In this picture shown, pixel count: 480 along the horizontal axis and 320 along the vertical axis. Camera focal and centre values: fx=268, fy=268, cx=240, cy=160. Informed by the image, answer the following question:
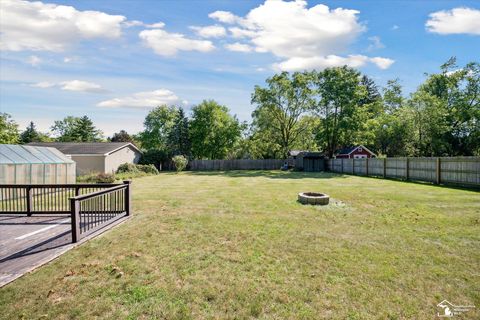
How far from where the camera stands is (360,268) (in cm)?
468

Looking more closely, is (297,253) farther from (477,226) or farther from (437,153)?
(437,153)

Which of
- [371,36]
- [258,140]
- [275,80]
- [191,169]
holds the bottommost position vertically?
[191,169]

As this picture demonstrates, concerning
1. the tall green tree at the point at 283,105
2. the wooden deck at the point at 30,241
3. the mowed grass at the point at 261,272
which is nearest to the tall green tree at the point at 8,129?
the tall green tree at the point at 283,105

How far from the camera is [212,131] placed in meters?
42.9

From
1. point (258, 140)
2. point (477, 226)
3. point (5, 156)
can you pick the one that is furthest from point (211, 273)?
point (258, 140)

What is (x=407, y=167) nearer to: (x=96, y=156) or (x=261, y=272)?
(x=261, y=272)

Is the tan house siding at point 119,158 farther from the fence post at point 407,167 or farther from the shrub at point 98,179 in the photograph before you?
the fence post at point 407,167

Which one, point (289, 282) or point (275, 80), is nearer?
point (289, 282)

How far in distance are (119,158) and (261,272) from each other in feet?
96.3

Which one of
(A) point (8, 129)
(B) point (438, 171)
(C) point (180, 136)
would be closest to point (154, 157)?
(C) point (180, 136)

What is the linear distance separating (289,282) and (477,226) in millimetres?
6454

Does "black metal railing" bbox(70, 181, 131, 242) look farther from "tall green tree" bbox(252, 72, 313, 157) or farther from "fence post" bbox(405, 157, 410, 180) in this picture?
"tall green tree" bbox(252, 72, 313, 157)

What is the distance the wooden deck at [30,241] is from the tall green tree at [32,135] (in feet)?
198

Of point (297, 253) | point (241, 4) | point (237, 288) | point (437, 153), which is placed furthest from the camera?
point (437, 153)
